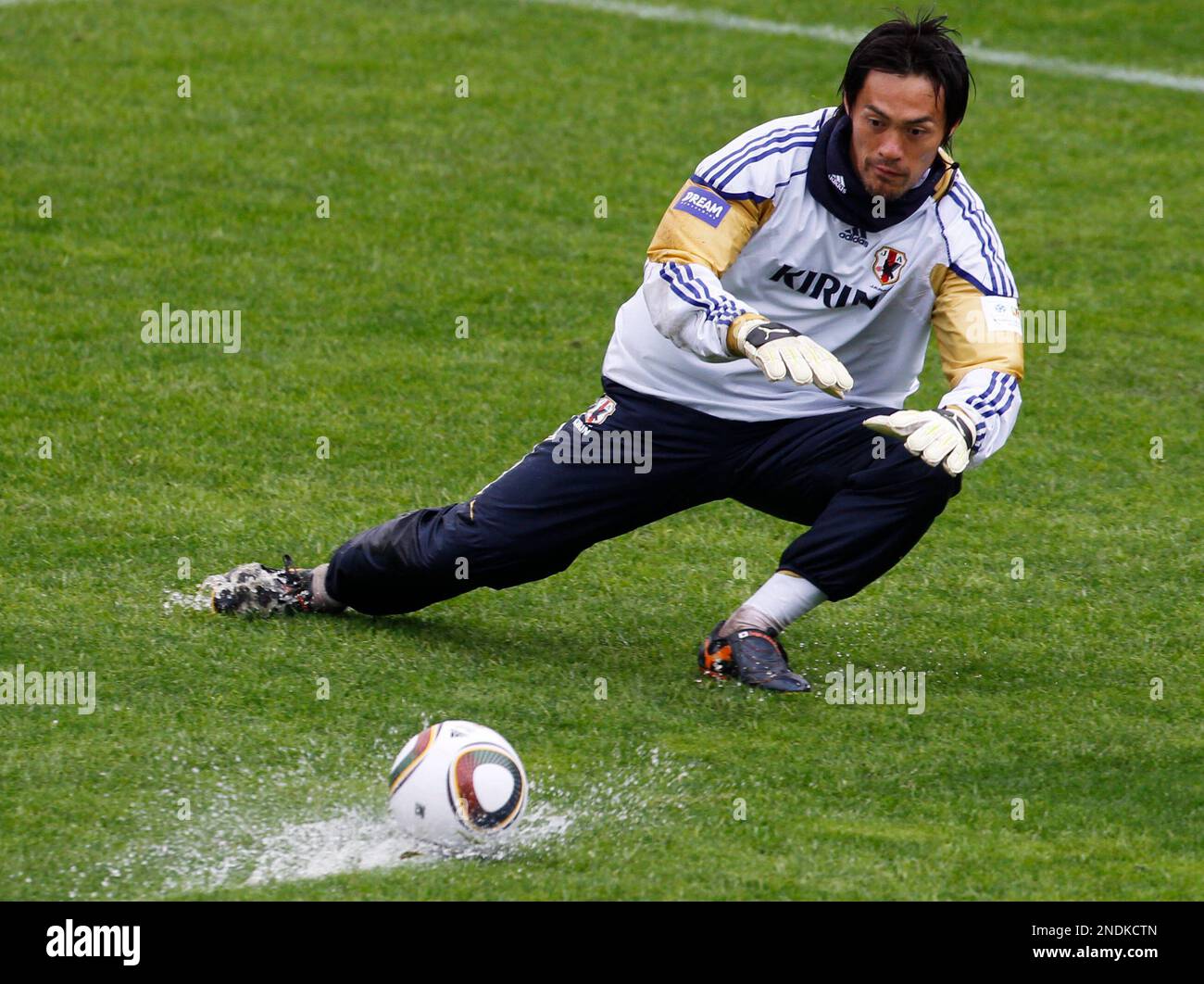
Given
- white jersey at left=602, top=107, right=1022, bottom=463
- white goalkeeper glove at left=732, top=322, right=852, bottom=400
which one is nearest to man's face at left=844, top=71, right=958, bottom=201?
white jersey at left=602, top=107, right=1022, bottom=463

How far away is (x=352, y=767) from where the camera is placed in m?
4.78

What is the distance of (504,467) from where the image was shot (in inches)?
291

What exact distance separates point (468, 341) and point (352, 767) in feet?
14.0

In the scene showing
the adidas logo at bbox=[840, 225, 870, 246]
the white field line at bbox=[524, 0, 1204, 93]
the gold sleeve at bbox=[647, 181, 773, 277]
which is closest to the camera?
the gold sleeve at bbox=[647, 181, 773, 277]

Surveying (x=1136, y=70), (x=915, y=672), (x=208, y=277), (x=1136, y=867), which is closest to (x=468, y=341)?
(x=208, y=277)

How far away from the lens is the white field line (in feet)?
42.2

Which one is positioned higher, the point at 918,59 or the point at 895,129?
the point at 918,59

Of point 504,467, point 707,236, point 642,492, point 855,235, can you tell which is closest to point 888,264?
point 855,235

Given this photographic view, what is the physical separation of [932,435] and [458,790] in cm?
153

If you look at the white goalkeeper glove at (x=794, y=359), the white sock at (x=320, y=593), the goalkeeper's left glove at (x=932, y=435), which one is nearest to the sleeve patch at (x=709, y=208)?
the white goalkeeper glove at (x=794, y=359)

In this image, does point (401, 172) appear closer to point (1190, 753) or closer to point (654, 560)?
point (654, 560)

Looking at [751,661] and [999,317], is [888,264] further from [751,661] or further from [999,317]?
[751,661]

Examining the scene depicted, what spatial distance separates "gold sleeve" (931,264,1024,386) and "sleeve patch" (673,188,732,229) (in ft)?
2.07

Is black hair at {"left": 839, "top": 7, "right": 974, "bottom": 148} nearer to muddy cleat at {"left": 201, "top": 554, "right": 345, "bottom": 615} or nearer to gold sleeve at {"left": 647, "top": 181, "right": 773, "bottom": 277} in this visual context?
gold sleeve at {"left": 647, "top": 181, "right": 773, "bottom": 277}
